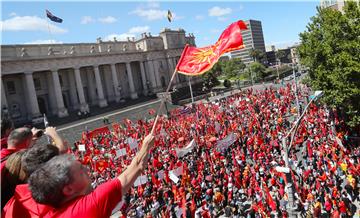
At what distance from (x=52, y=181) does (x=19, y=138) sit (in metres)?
1.45

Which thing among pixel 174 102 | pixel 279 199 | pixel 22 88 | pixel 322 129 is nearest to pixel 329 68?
pixel 322 129

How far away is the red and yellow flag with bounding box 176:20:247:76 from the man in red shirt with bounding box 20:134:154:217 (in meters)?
7.78

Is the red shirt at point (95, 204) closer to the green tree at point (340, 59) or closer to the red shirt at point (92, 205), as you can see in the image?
the red shirt at point (92, 205)

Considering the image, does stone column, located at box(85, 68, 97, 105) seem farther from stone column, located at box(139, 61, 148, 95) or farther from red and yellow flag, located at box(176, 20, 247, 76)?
red and yellow flag, located at box(176, 20, 247, 76)

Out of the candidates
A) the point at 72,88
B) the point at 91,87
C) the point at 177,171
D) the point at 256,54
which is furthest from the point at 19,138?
the point at 256,54

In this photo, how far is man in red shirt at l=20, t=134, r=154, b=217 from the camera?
7.77 feet

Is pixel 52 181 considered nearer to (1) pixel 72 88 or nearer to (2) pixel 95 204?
(2) pixel 95 204

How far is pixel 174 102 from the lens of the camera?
2569 inches

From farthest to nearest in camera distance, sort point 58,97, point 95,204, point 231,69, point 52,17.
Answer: point 231,69 → point 58,97 → point 52,17 → point 95,204

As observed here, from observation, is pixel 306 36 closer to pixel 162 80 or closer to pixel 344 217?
pixel 344 217

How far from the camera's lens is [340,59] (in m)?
24.9

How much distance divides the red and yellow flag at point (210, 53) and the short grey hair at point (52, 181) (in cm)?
781

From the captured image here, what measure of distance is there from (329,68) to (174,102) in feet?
130

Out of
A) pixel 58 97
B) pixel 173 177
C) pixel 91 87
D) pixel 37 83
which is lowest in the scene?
pixel 173 177
